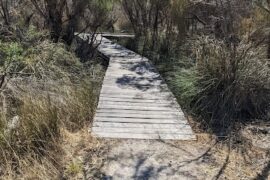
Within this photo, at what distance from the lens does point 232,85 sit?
5.43 m

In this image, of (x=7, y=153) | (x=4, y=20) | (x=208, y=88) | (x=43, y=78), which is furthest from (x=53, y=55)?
(x=7, y=153)

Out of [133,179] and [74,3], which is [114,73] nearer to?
[74,3]

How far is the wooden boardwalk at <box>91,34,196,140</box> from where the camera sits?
4625 mm

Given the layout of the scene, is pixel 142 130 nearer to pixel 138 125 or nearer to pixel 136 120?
pixel 138 125

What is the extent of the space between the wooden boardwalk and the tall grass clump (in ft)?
1.59

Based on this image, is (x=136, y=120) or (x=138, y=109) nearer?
(x=136, y=120)

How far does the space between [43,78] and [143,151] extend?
8.49 ft

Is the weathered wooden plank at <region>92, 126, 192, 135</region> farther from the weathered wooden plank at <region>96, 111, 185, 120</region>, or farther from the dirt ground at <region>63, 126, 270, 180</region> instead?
the weathered wooden plank at <region>96, 111, 185, 120</region>

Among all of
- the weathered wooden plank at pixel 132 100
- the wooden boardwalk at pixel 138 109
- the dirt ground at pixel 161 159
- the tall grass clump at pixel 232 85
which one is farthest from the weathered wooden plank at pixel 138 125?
the weathered wooden plank at pixel 132 100

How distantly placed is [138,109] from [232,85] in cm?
141

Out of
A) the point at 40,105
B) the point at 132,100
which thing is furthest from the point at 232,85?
the point at 40,105

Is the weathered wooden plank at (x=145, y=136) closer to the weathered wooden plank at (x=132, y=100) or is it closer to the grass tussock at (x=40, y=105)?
the grass tussock at (x=40, y=105)

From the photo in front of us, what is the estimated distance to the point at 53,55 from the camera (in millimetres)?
7004

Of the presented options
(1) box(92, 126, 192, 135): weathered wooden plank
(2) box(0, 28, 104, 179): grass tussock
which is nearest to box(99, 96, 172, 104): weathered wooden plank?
(2) box(0, 28, 104, 179): grass tussock
